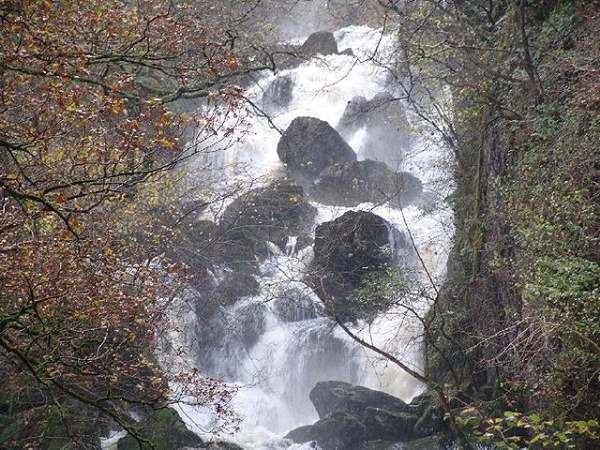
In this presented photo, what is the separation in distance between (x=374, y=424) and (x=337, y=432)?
0.73 m

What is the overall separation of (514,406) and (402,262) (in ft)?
28.1

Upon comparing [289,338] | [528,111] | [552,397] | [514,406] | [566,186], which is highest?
[289,338]

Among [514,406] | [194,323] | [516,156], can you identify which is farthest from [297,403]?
[516,156]

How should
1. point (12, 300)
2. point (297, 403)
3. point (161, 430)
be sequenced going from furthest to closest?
point (297, 403) < point (161, 430) < point (12, 300)

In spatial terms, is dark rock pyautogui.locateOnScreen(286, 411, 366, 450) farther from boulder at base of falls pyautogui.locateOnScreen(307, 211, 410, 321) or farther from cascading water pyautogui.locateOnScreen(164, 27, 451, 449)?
boulder at base of falls pyautogui.locateOnScreen(307, 211, 410, 321)

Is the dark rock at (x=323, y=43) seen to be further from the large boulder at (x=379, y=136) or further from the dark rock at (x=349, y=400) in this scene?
the dark rock at (x=349, y=400)

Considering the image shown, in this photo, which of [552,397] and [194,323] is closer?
[552,397]

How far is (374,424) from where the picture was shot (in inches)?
472

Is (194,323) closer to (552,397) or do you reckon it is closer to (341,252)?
(341,252)

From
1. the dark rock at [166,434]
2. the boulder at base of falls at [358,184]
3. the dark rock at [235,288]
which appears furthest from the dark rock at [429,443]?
the boulder at base of falls at [358,184]

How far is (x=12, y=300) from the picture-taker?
263 inches

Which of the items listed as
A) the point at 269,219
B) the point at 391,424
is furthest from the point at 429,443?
the point at 269,219

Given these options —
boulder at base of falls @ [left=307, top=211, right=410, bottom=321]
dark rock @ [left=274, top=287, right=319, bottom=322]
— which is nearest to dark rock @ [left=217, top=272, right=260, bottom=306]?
dark rock @ [left=274, top=287, right=319, bottom=322]

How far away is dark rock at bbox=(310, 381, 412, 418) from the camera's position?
1260 cm
